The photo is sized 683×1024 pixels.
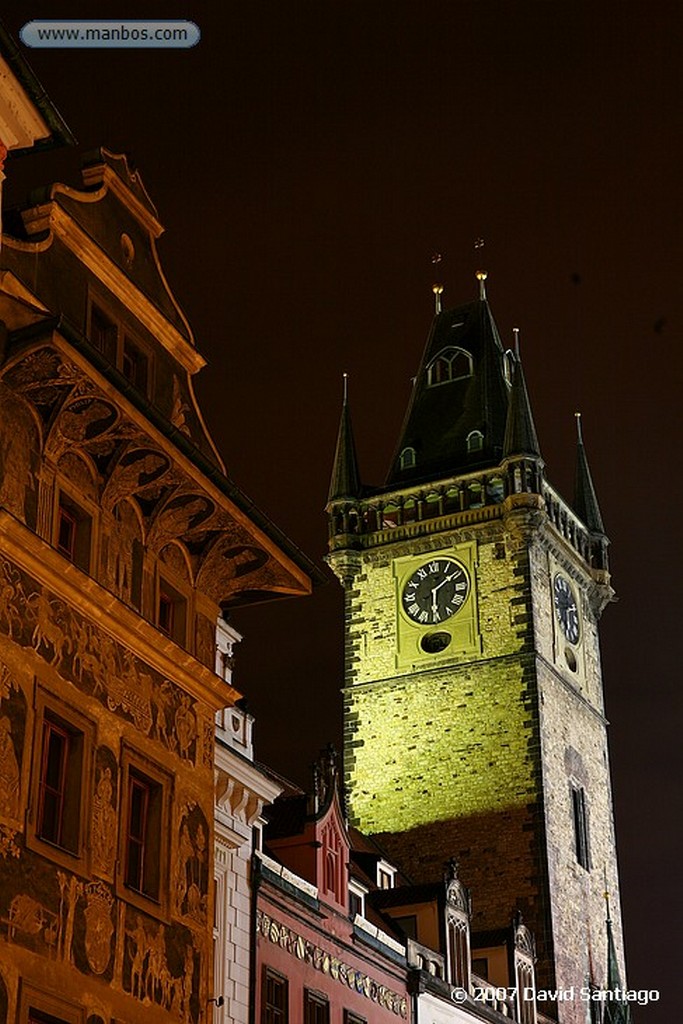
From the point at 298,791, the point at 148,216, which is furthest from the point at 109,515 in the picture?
the point at 298,791

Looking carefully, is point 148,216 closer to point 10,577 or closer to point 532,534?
point 10,577

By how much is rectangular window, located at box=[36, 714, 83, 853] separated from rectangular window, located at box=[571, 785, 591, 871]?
133 ft

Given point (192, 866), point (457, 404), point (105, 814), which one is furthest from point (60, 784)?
point (457, 404)

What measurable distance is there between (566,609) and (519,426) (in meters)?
6.29

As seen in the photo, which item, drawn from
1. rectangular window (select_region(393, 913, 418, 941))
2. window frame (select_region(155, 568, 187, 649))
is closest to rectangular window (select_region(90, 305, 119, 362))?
window frame (select_region(155, 568, 187, 649))

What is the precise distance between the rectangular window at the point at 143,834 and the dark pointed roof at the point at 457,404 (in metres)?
42.1

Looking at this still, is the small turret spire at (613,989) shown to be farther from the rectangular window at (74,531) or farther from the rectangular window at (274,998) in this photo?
the rectangular window at (74,531)

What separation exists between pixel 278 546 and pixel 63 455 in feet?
12.7

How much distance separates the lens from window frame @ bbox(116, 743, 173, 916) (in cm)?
1916

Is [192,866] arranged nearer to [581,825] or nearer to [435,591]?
[581,825]

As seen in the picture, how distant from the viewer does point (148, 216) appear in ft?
76.7

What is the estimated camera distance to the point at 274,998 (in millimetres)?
28500

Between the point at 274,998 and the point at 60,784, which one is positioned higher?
the point at 274,998

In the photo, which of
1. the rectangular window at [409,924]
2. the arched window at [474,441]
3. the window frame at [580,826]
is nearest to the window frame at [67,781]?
the rectangular window at [409,924]
